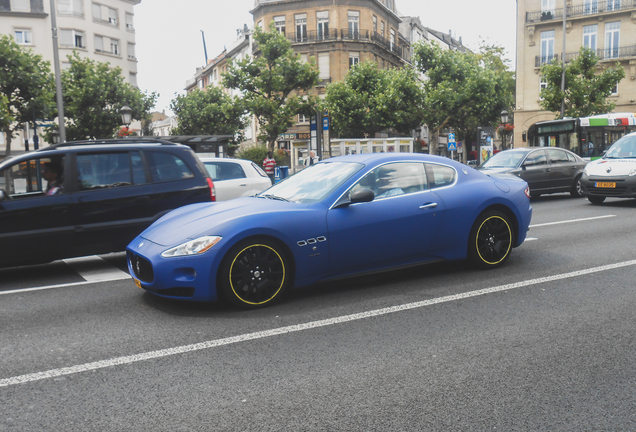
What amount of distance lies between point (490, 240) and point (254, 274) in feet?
9.53

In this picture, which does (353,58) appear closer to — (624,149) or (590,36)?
(590,36)

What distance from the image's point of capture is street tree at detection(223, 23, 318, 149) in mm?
38531

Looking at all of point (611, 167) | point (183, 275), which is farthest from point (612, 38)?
point (183, 275)

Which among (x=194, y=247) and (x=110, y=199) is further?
(x=110, y=199)

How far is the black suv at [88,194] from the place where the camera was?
6.79 meters

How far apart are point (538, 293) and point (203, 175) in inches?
180

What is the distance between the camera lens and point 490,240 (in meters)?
6.64

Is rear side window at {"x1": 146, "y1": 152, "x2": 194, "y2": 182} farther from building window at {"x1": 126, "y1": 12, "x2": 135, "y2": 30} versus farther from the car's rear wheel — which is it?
building window at {"x1": 126, "y1": 12, "x2": 135, "y2": 30}

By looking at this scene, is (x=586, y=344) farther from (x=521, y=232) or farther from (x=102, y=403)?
(x=102, y=403)

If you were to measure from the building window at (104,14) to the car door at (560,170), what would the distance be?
151ft

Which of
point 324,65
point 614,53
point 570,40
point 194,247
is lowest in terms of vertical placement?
point 194,247

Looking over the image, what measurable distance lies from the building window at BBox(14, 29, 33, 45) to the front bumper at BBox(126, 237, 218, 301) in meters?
50.1

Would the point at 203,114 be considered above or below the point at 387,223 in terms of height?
above

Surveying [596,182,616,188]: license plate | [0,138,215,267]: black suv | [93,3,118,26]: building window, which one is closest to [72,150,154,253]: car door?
[0,138,215,267]: black suv
